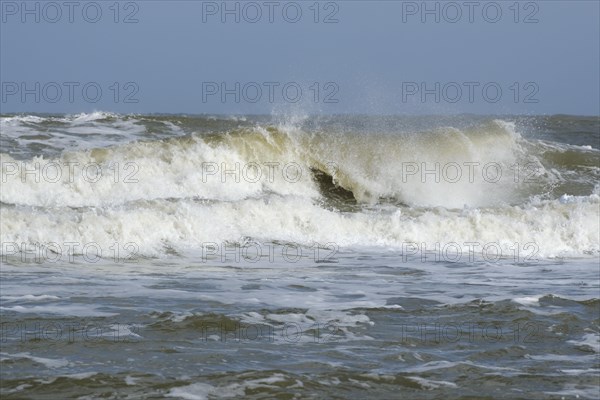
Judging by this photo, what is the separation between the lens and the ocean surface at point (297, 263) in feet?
17.5

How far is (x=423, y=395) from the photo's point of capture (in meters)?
4.95

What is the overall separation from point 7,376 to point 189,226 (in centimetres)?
659

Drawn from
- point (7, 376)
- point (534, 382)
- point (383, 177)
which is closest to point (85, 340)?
point (7, 376)

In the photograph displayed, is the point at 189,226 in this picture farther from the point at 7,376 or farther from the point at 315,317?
the point at 7,376

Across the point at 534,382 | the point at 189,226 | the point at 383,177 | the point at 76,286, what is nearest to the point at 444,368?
the point at 534,382

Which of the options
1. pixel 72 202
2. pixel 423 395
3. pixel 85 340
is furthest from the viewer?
pixel 72 202

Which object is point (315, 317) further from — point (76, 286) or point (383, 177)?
point (383, 177)

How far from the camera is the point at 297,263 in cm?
999

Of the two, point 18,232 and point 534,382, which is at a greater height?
point 18,232

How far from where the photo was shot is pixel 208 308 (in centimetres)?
703

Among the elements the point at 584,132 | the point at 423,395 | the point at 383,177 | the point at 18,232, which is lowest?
the point at 423,395

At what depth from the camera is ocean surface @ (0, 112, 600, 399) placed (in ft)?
17.5

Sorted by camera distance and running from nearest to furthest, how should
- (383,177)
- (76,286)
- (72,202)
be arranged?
A: (76,286), (72,202), (383,177)

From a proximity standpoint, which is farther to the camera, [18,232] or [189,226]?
[189,226]
